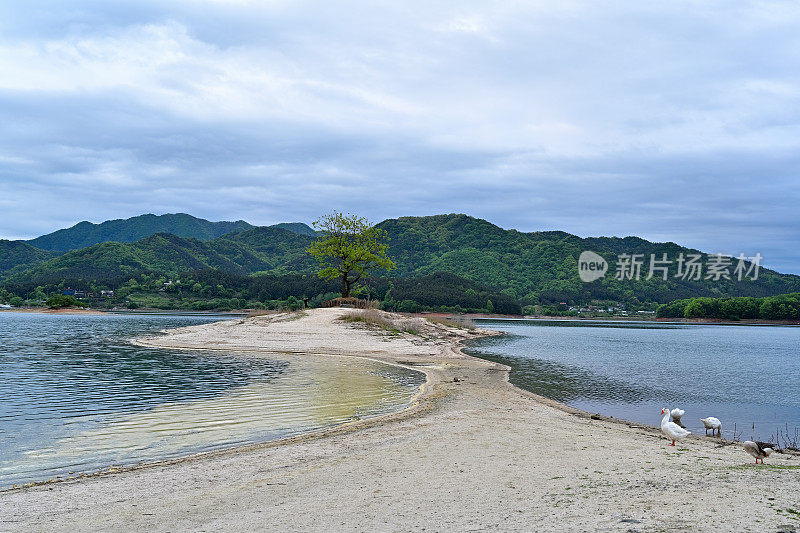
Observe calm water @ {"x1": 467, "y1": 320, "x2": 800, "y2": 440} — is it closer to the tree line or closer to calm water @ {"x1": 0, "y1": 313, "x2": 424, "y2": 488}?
calm water @ {"x1": 0, "y1": 313, "x2": 424, "y2": 488}

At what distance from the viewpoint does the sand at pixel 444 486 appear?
24.2 feet

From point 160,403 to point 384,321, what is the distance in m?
36.2

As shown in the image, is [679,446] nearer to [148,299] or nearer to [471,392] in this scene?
[471,392]

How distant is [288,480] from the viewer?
989 cm

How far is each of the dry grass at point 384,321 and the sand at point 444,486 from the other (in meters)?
36.3

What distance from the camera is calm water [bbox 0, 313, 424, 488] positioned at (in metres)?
12.8

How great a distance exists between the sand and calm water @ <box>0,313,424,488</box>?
74.0 inches

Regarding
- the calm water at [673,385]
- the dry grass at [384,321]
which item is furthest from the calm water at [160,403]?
the dry grass at [384,321]

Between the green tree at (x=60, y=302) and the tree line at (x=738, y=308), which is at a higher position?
the tree line at (x=738, y=308)

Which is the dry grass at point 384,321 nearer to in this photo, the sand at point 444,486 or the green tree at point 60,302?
the sand at point 444,486

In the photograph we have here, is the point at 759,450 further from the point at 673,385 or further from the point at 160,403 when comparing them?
the point at 673,385

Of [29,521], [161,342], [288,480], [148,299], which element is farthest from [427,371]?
[148,299]

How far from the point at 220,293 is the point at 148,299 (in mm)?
24557

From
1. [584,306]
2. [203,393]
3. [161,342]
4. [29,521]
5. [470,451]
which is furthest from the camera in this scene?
[584,306]
